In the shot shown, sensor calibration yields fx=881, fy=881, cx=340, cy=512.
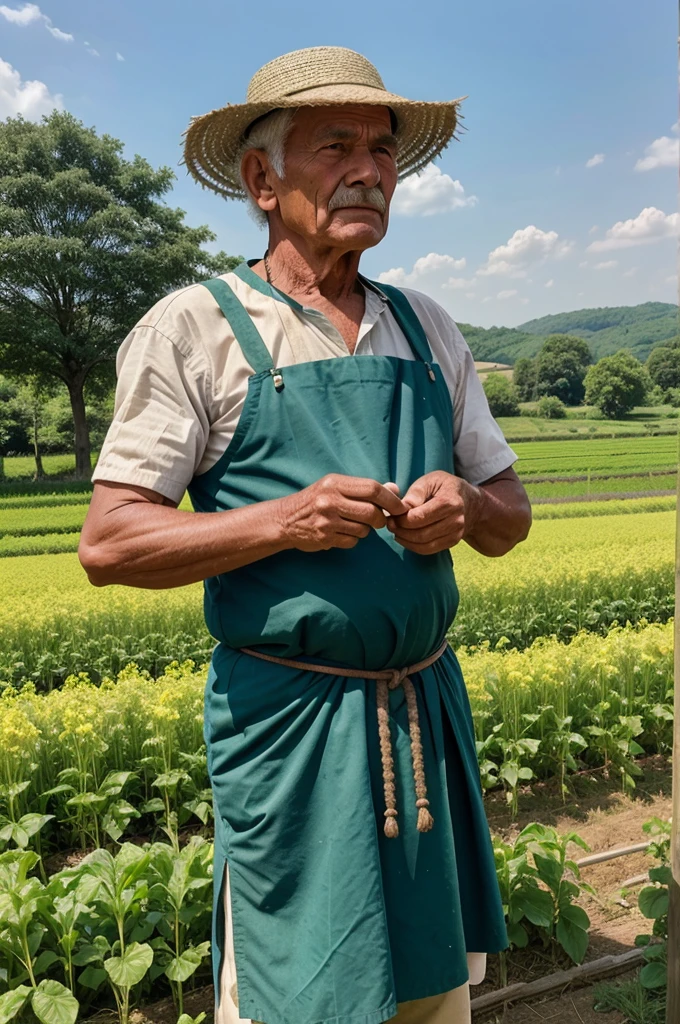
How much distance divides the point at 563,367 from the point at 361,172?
6.44m

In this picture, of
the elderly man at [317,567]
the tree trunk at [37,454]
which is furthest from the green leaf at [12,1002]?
the tree trunk at [37,454]

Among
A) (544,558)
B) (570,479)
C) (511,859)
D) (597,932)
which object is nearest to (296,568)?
(511,859)

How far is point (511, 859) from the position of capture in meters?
2.61

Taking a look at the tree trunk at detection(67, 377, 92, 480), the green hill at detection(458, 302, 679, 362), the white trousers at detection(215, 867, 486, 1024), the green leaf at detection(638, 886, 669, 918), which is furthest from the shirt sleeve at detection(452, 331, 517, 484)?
the green hill at detection(458, 302, 679, 362)

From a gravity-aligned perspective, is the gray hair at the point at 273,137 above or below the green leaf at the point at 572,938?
above

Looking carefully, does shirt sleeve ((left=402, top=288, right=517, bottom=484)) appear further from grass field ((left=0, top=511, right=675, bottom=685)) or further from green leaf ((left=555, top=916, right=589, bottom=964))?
grass field ((left=0, top=511, right=675, bottom=685))

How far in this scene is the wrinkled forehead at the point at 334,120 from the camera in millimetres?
1498

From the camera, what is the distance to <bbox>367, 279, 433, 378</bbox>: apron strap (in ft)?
5.23

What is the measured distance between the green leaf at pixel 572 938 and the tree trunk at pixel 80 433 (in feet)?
12.2

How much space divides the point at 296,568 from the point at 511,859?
1.66m

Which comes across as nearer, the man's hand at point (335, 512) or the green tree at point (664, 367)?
the man's hand at point (335, 512)

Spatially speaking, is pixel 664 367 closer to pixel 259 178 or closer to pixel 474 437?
pixel 474 437

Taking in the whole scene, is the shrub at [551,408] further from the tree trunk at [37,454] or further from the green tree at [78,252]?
the tree trunk at [37,454]

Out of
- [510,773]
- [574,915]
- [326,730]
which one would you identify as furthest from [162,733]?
[326,730]
